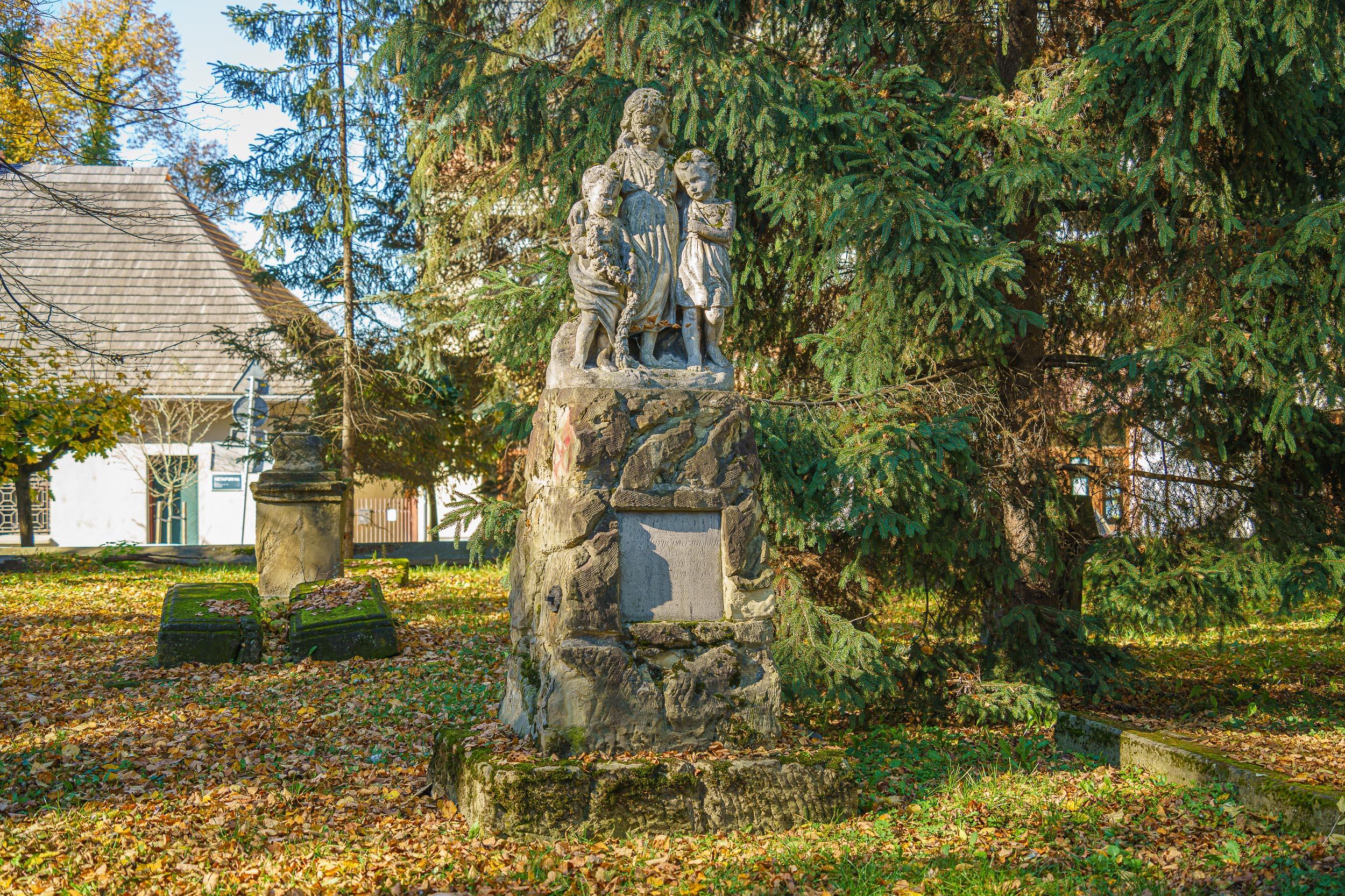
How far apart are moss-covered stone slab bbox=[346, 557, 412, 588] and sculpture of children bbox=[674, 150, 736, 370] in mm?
8138

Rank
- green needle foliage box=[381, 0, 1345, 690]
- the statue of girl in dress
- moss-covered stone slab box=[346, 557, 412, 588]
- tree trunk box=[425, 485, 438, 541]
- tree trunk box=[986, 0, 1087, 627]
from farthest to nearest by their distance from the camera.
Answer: tree trunk box=[425, 485, 438, 541], moss-covered stone slab box=[346, 557, 412, 588], tree trunk box=[986, 0, 1087, 627], green needle foliage box=[381, 0, 1345, 690], the statue of girl in dress

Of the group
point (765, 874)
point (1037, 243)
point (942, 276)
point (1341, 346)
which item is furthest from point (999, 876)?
point (1037, 243)

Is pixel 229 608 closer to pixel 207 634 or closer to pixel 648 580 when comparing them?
pixel 207 634

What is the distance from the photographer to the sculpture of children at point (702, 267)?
17.5 ft

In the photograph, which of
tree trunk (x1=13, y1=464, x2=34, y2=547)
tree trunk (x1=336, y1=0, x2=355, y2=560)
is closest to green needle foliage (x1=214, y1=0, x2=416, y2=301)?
tree trunk (x1=336, y1=0, x2=355, y2=560)

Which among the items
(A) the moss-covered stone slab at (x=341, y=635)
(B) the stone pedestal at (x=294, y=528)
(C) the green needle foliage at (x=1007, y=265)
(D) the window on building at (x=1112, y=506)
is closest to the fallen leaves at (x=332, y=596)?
(A) the moss-covered stone slab at (x=341, y=635)

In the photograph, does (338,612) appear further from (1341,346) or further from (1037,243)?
(1341,346)

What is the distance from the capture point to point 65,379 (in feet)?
41.0

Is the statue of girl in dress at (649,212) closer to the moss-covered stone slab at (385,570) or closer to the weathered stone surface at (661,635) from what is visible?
the weathered stone surface at (661,635)

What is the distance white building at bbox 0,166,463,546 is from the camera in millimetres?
17531

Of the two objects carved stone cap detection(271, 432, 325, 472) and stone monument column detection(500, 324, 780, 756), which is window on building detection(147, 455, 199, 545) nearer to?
carved stone cap detection(271, 432, 325, 472)

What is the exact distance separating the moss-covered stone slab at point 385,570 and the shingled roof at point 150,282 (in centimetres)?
415

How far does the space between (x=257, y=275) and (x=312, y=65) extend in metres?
2.77

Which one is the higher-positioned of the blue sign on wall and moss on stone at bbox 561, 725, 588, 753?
the blue sign on wall
